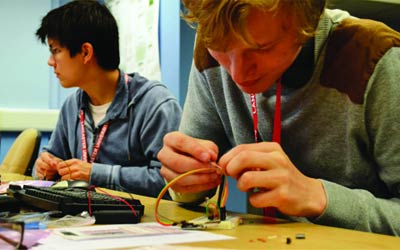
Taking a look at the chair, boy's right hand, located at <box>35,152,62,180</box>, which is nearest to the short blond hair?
boy's right hand, located at <box>35,152,62,180</box>

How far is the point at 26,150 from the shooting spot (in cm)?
253

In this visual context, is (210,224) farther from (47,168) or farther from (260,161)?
(47,168)

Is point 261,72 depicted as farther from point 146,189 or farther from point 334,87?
point 146,189

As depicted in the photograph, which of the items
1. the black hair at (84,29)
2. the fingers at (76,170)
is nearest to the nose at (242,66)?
the fingers at (76,170)

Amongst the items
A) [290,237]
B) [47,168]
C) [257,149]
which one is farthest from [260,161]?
[47,168]

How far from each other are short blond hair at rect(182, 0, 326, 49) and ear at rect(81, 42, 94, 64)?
1.30 metres

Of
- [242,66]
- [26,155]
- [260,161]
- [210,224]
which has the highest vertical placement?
[242,66]

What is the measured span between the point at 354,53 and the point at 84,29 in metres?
1.46

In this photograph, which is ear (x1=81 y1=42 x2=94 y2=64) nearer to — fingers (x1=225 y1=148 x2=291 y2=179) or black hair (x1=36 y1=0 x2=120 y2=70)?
black hair (x1=36 y1=0 x2=120 y2=70)

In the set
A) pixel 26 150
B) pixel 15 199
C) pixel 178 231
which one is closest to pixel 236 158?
pixel 178 231

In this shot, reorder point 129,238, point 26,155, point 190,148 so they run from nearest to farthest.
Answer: point 129,238
point 190,148
point 26,155

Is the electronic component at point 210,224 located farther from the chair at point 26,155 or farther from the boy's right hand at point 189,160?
the chair at point 26,155

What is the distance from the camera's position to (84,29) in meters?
2.16

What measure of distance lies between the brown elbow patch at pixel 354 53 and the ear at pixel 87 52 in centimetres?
136
